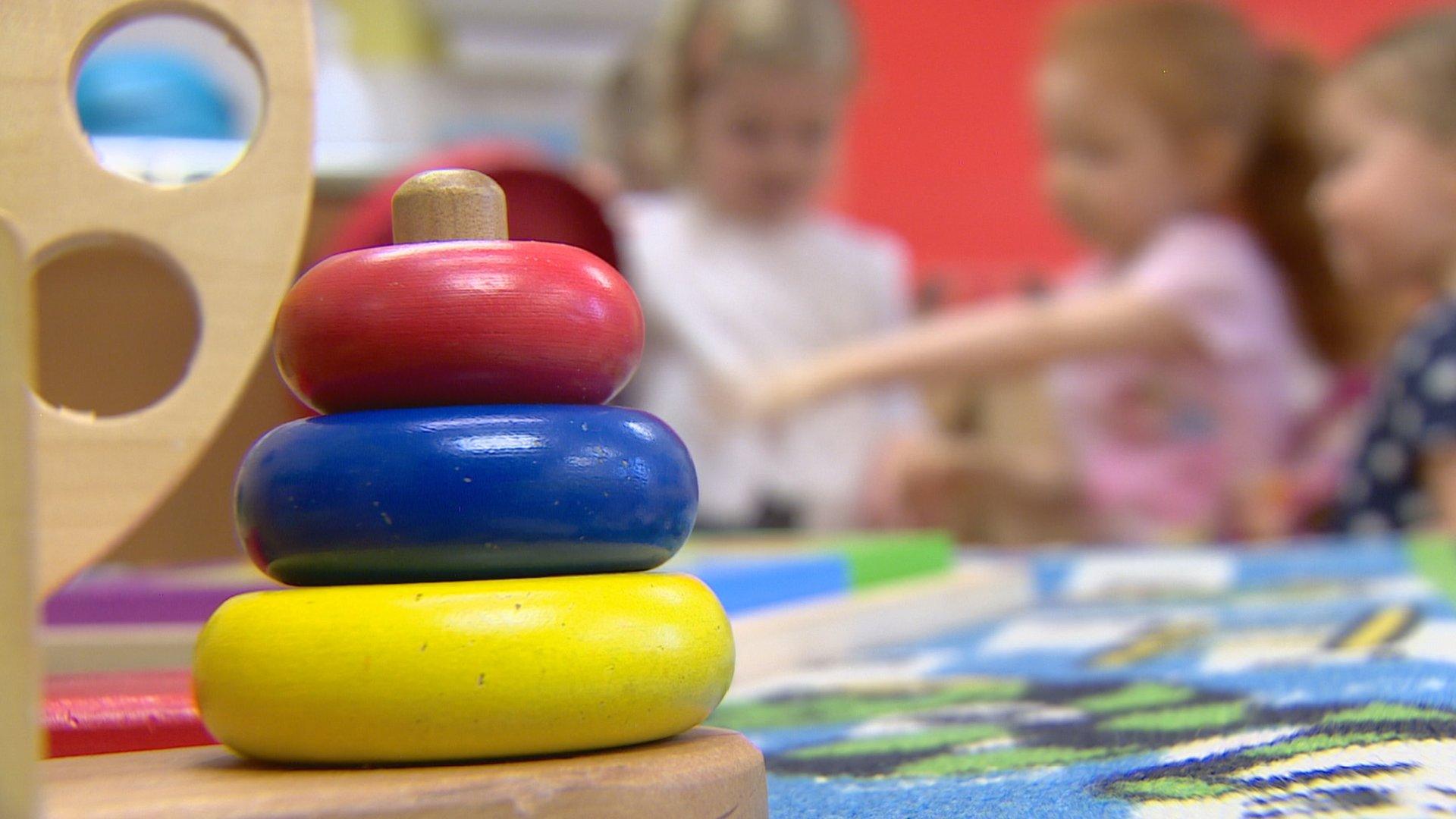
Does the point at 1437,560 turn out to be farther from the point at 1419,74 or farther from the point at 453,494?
the point at 453,494

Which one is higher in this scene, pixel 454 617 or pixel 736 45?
pixel 736 45

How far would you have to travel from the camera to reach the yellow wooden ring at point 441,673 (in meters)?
0.30

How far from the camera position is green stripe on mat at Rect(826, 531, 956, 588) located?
90 cm

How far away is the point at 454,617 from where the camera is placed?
307 mm

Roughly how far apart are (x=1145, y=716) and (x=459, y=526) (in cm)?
27

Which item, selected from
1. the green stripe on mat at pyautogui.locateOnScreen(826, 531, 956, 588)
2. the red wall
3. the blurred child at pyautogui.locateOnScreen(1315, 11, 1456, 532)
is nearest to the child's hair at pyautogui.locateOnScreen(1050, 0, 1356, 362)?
the blurred child at pyautogui.locateOnScreen(1315, 11, 1456, 532)

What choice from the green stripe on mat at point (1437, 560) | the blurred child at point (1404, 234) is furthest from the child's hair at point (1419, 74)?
the green stripe on mat at point (1437, 560)

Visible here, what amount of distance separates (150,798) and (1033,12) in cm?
314

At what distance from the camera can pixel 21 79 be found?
0.40 m

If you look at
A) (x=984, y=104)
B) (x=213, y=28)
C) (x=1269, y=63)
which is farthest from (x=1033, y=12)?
(x=213, y=28)

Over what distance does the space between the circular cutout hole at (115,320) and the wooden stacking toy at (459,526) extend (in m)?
1.21

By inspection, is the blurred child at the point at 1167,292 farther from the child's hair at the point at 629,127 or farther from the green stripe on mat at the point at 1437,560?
the child's hair at the point at 629,127

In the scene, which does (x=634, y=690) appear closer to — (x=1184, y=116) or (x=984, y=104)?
(x=1184, y=116)

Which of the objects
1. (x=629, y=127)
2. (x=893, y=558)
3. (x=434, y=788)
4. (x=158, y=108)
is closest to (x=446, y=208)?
(x=434, y=788)
